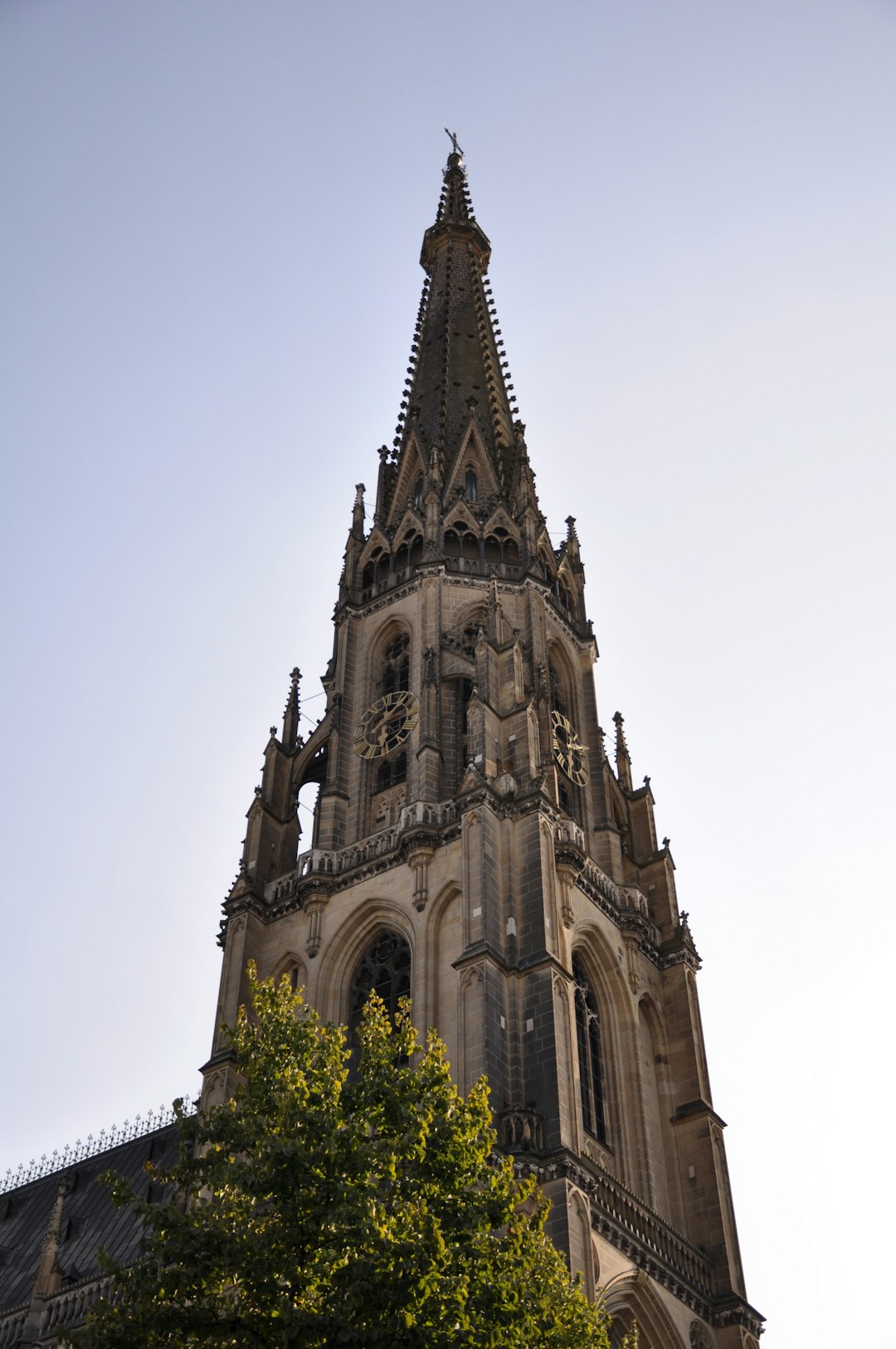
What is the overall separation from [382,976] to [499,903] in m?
3.99

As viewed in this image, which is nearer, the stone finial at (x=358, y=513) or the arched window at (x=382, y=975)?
the arched window at (x=382, y=975)

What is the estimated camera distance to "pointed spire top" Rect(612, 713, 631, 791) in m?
49.5

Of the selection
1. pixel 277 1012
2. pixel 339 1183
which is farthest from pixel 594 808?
pixel 339 1183

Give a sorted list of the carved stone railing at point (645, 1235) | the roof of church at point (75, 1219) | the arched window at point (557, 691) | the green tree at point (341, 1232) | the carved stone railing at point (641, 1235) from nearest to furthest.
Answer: the green tree at point (341, 1232), the carved stone railing at point (641, 1235), the carved stone railing at point (645, 1235), the roof of church at point (75, 1219), the arched window at point (557, 691)

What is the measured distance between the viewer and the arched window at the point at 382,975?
39938 mm

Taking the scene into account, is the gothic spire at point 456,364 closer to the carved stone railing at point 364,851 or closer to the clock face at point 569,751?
the clock face at point 569,751

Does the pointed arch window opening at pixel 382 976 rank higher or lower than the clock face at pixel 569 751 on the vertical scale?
lower

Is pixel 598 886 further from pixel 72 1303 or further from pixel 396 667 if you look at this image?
pixel 72 1303

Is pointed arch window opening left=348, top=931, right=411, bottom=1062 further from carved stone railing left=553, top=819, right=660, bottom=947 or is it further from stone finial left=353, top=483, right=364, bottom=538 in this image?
stone finial left=353, top=483, right=364, bottom=538

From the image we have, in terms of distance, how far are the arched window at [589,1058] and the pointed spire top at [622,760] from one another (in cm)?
933

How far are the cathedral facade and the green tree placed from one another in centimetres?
934

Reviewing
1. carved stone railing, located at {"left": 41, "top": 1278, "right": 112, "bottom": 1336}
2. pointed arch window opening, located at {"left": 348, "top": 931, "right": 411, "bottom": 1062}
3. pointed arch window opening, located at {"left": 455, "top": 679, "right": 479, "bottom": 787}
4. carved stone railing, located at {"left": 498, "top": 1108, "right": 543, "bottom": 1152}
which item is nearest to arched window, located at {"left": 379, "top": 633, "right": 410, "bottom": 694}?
pointed arch window opening, located at {"left": 455, "top": 679, "right": 479, "bottom": 787}

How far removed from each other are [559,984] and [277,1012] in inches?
488

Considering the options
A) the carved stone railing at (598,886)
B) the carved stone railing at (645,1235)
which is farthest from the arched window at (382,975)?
the carved stone railing at (645,1235)
